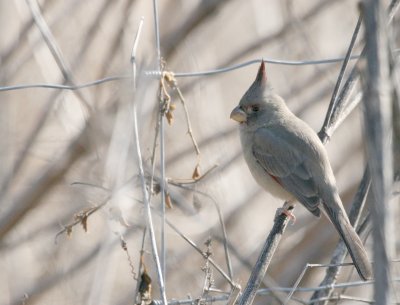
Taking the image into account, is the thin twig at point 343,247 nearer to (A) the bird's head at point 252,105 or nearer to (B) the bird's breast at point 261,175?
(B) the bird's breast at point 261,175

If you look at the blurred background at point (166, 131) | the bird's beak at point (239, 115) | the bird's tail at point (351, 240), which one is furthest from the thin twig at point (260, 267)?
the blurred background at point (166, 131)

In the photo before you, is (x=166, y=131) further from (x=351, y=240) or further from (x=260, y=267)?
(x=260, y=267)

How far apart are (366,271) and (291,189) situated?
66cm

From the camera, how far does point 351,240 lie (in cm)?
316

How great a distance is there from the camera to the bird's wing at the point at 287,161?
3.53 metres

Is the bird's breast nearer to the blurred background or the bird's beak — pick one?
the bird's beak

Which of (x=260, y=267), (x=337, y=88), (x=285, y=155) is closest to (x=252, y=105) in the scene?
(x=285, y=155)

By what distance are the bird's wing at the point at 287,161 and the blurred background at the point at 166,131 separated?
Result: 26.9 inches

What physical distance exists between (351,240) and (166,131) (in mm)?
2540

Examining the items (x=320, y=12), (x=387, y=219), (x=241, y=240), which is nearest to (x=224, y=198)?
(x=241, y=240)

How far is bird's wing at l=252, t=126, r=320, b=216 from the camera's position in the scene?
3.53 metres

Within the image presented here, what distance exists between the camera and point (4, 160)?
5.09 m

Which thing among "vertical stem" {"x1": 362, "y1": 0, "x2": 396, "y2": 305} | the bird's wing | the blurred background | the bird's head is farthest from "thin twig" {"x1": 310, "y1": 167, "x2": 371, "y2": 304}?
"vertical stem" {"x1": 362, "y1": 0, "x2": 396, "y2": 305}

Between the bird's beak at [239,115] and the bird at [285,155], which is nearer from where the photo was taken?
the bird at [285,155]
